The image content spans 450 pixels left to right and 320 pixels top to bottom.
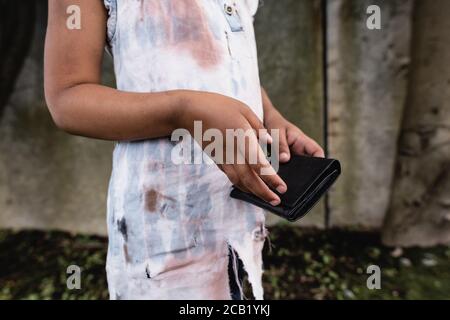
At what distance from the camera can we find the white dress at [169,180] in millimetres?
832

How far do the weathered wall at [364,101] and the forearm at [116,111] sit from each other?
2.51 m

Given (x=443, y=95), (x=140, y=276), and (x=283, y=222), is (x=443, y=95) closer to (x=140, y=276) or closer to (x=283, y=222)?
(x=283, y=222)

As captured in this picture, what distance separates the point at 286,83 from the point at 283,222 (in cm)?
110

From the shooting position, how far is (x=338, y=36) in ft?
9.81

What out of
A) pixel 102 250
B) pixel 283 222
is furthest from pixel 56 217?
pixel 283 222

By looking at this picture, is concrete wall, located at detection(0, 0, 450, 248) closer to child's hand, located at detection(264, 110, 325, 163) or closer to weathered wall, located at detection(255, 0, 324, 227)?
weathered wall, located at detection(255, 0, 324, 227)

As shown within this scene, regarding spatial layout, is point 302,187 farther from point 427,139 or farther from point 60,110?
point 427,139

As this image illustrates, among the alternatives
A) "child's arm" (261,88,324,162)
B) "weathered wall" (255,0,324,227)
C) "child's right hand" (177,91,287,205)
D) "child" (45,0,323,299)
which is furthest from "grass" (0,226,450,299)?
"child's right hand" (177,91,287,205)

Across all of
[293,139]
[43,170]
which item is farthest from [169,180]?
[43,170]

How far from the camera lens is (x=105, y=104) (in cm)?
77

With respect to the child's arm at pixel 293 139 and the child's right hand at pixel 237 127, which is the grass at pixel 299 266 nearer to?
the child's arm at pixel 293 139

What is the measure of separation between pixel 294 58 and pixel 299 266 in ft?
5.12

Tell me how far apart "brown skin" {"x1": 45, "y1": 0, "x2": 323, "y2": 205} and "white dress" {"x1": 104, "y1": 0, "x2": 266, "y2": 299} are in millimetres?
55

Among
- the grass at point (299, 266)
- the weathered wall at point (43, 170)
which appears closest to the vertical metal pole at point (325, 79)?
the grass at point (299, 266)
